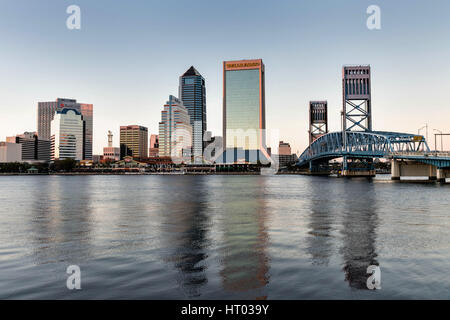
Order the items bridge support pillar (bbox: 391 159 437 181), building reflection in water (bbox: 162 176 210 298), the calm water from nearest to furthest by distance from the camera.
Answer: the calm water < building reflection in water (bbox: 162 176 210 298) < bridge support pillar (bbox: 391 159 437 181)

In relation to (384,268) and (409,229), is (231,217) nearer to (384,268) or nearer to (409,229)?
(409,229)

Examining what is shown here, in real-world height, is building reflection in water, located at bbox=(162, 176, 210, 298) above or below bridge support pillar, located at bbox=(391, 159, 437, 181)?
below

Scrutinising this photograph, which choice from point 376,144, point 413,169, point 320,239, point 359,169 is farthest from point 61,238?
point 359,169

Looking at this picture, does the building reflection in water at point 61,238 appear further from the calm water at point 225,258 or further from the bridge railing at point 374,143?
the bridge railing at point 374,143

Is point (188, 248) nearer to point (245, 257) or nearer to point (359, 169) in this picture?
point (245, 257)

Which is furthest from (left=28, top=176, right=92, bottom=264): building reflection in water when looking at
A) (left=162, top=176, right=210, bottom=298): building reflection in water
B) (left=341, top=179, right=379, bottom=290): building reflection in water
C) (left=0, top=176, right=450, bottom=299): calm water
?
(left=341, top=179, right=379, bottom=290): building reflection in water

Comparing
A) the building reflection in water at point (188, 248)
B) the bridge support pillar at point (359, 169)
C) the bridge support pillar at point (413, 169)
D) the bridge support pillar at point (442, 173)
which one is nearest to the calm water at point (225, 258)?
the building reflection in water at point (188, 248)

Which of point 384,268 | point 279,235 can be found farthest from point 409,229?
point 384,268

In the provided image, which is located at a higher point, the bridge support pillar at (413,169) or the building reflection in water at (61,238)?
the bridge support pillar at (413,169)

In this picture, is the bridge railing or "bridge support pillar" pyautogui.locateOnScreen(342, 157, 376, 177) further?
"bridge support pillar" pyautogui.locateOnScreen(342, 157, 376, 177)

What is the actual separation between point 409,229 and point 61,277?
76.9 ft

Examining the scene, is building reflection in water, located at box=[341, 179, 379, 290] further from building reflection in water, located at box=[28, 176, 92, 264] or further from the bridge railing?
the bridge railing

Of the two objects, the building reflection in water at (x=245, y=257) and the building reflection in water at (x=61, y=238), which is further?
the building reflection in water at (x=61, y=238)
